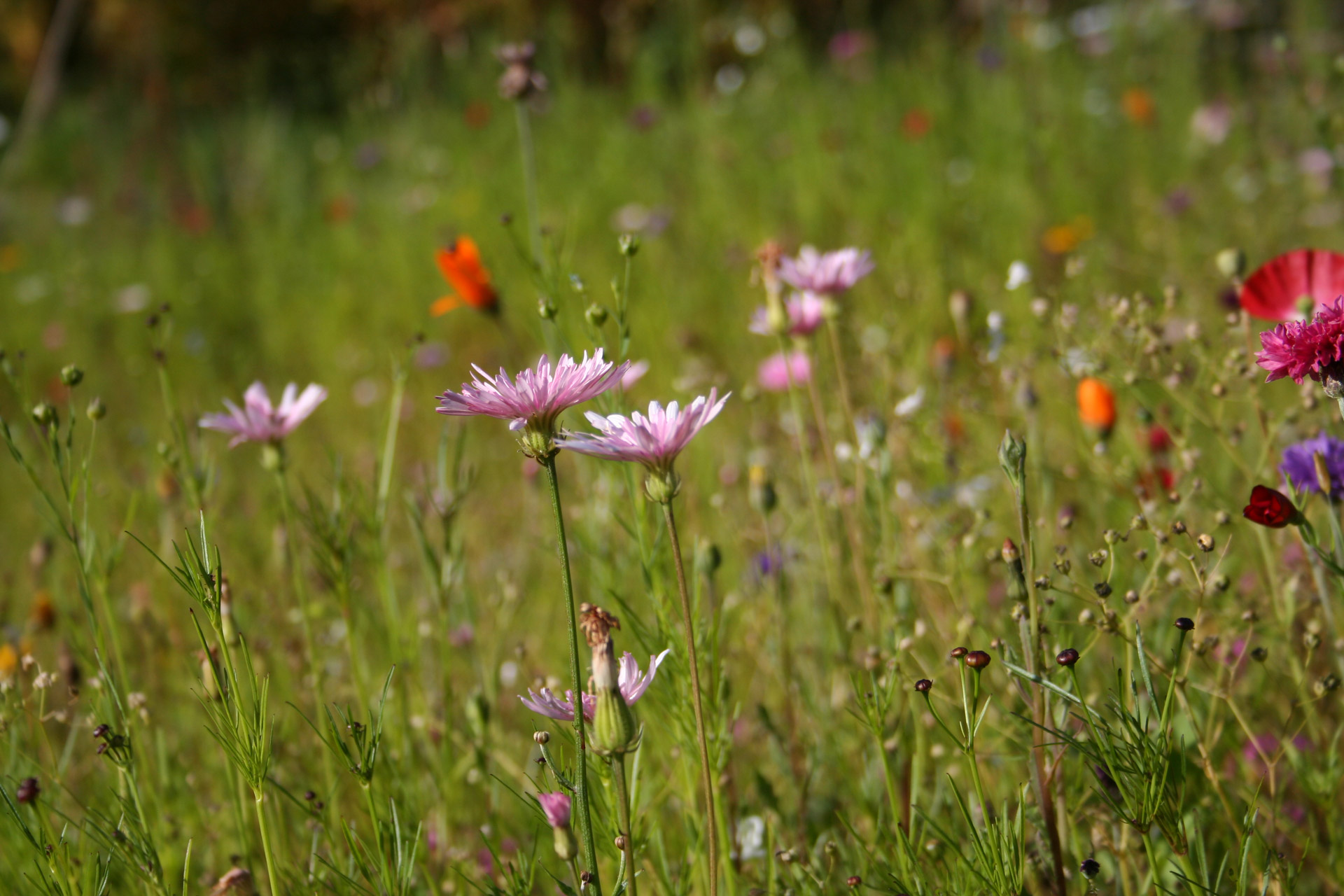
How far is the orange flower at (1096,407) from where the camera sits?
3.72 ft

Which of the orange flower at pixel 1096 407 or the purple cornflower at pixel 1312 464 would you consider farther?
the orange flower at pixel 1096 407

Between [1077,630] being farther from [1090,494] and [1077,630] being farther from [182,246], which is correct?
[182,246]

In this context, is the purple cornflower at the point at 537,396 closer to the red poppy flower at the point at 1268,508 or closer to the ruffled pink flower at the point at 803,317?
the red poppy flower at the point at 1268,508

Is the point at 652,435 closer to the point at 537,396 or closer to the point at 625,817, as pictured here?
the point at 537,396

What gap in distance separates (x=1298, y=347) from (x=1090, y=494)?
0.74 meters

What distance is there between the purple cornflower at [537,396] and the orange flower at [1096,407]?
0.70 m

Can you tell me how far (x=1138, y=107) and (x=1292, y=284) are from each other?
2.75 metres

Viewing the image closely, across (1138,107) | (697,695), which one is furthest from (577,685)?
(1138,107)

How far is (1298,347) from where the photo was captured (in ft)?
2.22

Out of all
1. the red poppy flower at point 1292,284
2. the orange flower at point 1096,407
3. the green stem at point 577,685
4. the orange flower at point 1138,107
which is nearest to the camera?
the green stem at point 577,685

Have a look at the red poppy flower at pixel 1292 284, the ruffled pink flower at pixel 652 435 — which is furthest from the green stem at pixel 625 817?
the red poppy flower at pixel 1292 284

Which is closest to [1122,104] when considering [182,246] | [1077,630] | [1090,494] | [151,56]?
[1090,494]

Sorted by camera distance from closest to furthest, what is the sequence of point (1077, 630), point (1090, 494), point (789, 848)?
1. point (789, 848)
2. point (1077, 630)
3. point (1090, 494)

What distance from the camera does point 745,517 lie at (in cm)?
175
